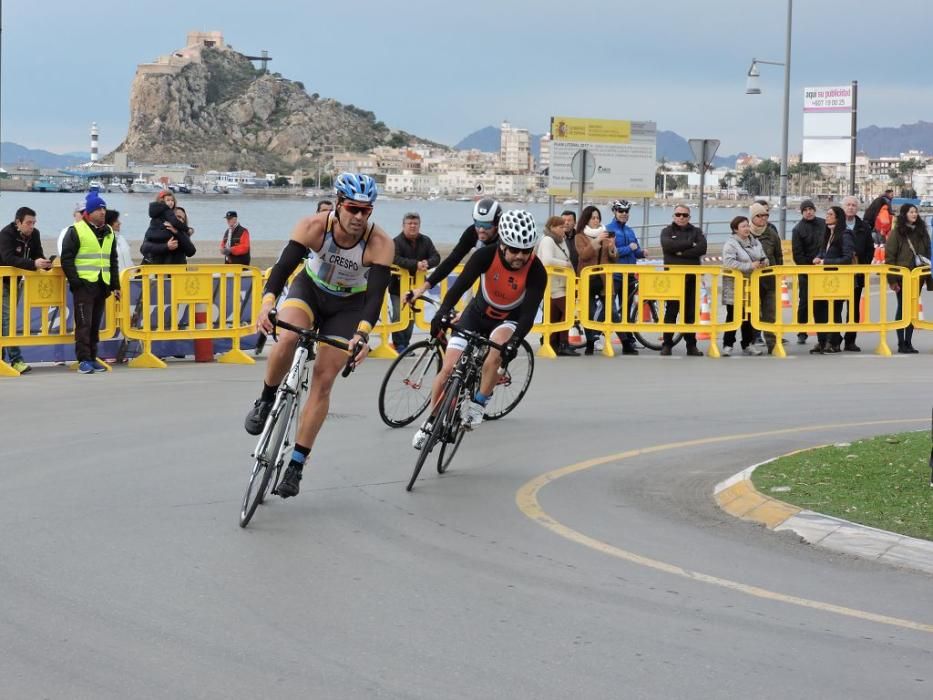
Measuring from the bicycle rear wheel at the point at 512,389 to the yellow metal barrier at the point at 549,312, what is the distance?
Result: 6.04 m

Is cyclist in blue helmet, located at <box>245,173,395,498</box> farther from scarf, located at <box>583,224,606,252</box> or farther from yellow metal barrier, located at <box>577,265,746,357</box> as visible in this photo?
scarf, located at <box>583,224,606,252</box>

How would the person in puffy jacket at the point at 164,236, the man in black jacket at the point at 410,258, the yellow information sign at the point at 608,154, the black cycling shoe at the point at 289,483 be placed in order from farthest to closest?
the yellow information sign at the point at 608,154 → the man in black jacket at the point at 410,258 → the person in puffy jacket at the point at 164,236 → the black cycling shoe at the point at 289,483

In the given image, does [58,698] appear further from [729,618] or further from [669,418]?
[669,418]

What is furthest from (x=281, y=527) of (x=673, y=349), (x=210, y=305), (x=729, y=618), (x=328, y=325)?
(x=673, y=349)

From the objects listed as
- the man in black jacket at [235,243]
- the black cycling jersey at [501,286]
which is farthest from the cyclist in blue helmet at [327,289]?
the man in black jacket at [235,243]

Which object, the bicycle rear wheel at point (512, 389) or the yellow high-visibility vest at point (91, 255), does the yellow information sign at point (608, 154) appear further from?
the bicycle rear wheel at point (512, 389)

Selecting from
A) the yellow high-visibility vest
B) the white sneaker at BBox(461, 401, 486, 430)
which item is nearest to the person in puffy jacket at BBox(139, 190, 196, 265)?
the yellow high-visibility vest

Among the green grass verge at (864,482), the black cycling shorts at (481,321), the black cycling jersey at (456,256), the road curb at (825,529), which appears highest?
the black cycling jersey at (456,256)

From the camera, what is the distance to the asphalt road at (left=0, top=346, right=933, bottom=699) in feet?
19.8

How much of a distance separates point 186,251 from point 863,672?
601 inches

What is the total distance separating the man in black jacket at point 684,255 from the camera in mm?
21562

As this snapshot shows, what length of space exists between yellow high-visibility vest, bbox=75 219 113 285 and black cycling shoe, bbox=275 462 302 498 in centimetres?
895

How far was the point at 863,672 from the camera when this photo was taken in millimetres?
6145

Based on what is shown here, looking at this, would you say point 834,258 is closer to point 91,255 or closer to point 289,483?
point 91,255
